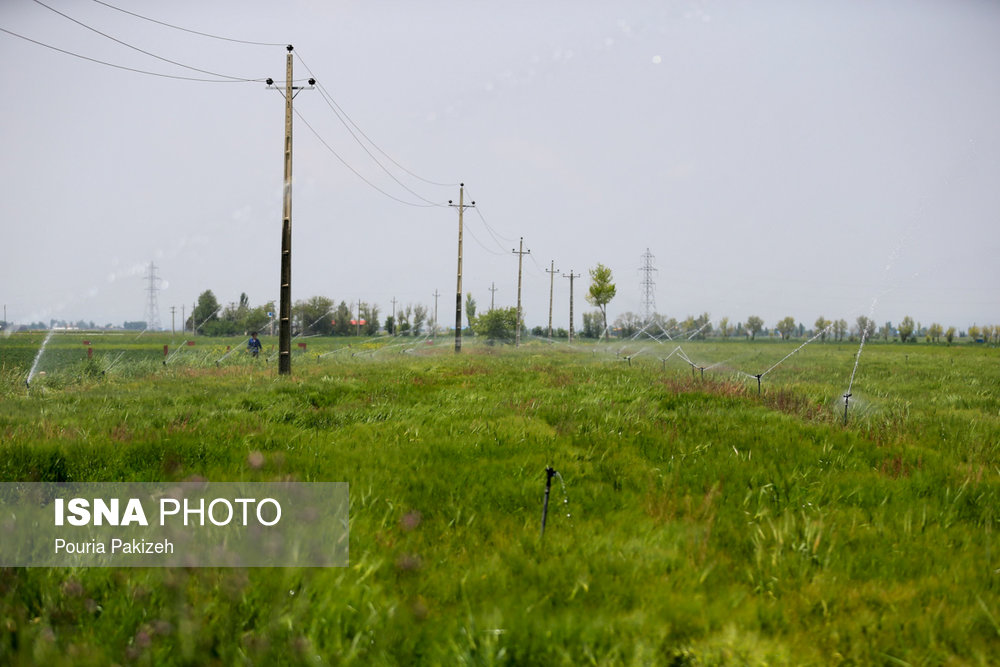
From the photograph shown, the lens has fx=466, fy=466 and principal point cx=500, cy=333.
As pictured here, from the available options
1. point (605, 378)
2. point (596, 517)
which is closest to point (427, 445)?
point (596, 517)

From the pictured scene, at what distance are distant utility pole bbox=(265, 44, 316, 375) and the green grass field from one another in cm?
561

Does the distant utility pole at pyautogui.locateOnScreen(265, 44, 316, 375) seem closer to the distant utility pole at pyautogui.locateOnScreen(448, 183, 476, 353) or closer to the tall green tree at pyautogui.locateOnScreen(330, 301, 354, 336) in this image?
the distant utility pole at pyautogui.locateOnScreen(448, 183, 476, 353)

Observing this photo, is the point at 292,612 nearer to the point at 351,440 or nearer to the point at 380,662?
the point at 380,662

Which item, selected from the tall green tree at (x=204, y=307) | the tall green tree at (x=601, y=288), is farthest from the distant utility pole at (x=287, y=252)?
the tall green tree at (x=204, y=307)

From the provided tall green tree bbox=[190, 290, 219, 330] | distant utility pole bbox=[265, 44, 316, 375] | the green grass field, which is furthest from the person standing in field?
tall green tree bbox=[190, 290, 219, 330]

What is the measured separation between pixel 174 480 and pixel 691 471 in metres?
4.91

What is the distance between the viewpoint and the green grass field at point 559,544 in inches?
87.5

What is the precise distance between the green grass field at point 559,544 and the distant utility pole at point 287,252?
561 centimetres

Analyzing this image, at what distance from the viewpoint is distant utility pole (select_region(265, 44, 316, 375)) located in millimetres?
13133

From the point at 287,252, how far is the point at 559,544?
41.3ft

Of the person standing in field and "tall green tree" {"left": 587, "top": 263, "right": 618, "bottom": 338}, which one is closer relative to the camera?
the person standing in field

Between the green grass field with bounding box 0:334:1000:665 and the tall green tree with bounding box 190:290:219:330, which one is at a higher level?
the tall green tree with bounding box 190:290:219:330

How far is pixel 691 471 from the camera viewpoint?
4.71 meters

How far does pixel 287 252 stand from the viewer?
43.5 feet
